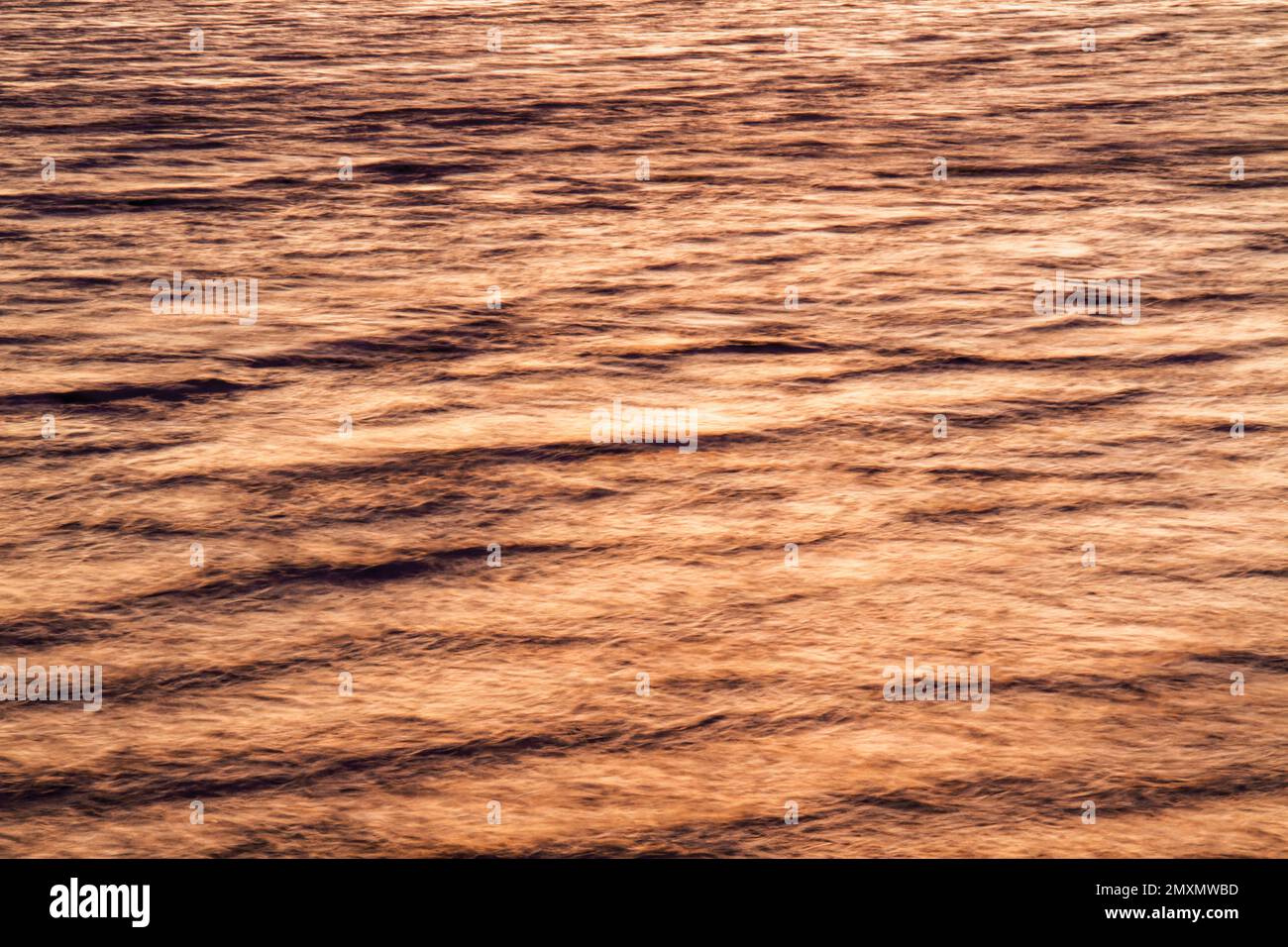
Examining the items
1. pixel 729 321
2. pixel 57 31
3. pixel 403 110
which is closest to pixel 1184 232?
pixel 729 321

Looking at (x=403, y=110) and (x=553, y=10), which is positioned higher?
(x=553, y=10)

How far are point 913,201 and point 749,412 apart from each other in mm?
1287

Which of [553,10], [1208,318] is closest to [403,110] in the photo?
[553,10]

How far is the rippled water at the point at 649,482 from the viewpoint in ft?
4.77

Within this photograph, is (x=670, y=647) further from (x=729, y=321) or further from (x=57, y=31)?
(x=57, y=31)

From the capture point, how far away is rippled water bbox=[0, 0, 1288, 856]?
4.77 feet

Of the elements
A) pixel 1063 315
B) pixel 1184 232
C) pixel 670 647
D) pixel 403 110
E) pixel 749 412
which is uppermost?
pixel 403 110

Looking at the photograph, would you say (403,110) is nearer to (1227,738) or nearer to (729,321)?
(729,321)

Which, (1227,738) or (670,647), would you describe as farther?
(670,647)

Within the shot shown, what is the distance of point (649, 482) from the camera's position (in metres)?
2.06

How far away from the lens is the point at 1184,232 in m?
3.02
